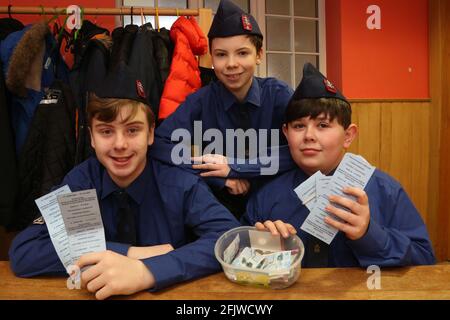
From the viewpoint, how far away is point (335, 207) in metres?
0.87

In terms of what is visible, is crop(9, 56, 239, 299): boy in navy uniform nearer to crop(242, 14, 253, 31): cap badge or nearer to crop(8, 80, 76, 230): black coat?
crop(242, 14, 253, 31): cap badge

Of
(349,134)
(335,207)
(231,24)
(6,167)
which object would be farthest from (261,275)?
(6,167)

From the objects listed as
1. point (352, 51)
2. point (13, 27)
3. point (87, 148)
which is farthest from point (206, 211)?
point (352, 51)

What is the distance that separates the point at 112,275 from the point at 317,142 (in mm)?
743

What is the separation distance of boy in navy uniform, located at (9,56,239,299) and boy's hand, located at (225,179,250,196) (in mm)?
146

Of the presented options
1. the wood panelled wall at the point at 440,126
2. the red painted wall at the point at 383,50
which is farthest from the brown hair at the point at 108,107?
the wood panelled wall at the point at 440,126

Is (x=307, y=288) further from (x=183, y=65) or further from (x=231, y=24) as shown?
(x=183, y=65)

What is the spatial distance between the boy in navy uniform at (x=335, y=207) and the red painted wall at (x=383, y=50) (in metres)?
2.19

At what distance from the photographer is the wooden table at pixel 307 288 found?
2.64ft

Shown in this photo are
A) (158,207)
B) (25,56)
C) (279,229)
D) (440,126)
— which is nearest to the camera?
(279,229)

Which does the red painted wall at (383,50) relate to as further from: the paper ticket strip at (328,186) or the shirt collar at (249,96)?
the paper ticket strip at (328,186)

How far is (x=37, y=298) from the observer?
81cm

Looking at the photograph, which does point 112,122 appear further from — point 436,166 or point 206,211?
point 436,166

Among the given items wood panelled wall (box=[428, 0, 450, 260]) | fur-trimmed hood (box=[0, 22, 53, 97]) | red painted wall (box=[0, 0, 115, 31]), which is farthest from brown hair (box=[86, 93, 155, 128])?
wood panelled wall (box=[428, 0, 450, 260])
